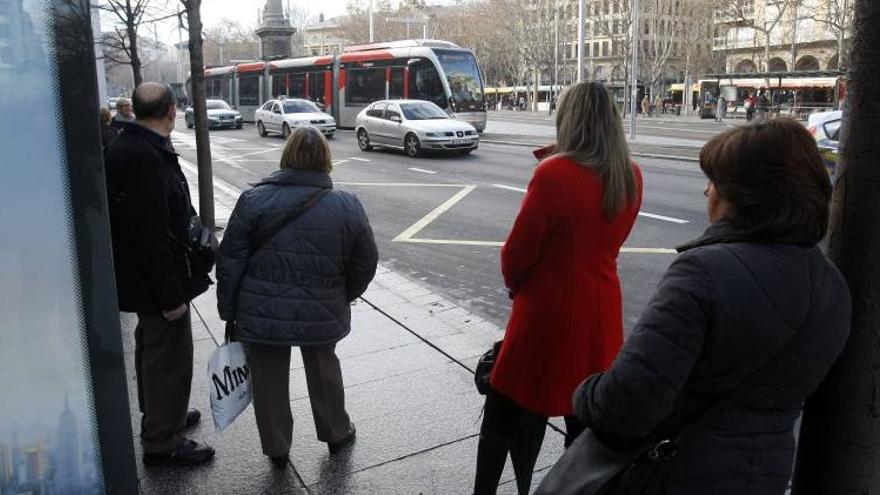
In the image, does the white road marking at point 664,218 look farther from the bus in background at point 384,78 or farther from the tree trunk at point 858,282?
the bus in background at point 384,78

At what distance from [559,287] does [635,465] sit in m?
1.00

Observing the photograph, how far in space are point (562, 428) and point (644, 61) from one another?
60.7 metres

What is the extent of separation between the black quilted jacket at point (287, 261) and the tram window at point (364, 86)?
→ 25764 mm

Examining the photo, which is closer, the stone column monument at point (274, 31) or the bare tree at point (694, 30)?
the stone column monument at point (274, 31)

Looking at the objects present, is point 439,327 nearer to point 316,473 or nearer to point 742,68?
point 316,473

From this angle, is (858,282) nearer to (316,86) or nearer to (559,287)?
(559,287)

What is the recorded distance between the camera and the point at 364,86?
2930 centimetres

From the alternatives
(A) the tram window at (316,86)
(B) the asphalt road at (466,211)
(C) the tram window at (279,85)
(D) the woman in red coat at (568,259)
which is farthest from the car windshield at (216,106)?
(D) the woman in red coat at (568,259)

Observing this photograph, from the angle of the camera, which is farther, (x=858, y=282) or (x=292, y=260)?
(x=292, y=260)

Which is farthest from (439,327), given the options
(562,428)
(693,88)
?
(693,88)

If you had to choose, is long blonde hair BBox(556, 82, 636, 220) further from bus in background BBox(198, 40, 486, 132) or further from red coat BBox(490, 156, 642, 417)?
bus in background BBox(198, 40, 486, 132)

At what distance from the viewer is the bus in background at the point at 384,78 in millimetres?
26500

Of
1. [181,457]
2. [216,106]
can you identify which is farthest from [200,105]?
[216,106]

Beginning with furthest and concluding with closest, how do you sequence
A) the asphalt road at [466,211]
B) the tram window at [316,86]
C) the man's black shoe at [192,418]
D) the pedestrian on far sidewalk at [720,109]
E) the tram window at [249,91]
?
1. the pedestrian on far sidewalk at [720,109]
2. the tram window at [249,91]
3. the tram window at [316,86]
4. the asphalt road at [466,211]
5. the man's black shoe at [192,418]
